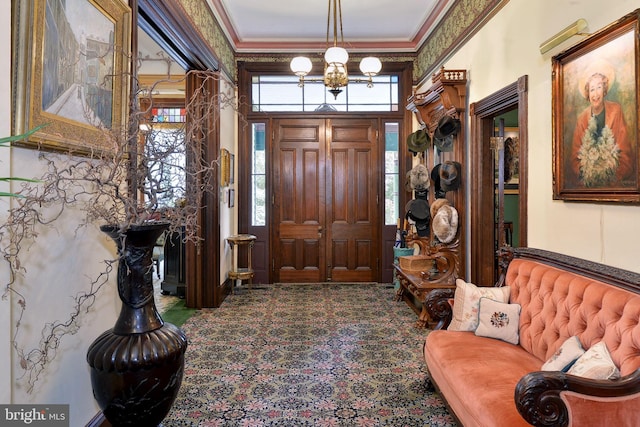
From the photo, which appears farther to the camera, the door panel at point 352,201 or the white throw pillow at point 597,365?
the door panel at point 352,201

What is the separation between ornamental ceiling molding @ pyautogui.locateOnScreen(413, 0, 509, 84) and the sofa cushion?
272cm

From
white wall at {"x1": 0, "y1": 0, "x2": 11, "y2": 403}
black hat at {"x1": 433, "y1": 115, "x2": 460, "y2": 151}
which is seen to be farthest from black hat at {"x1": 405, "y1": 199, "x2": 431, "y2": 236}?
white wall at {"x1": 0, "y1": 0, "x2": 11, "y2": 403}

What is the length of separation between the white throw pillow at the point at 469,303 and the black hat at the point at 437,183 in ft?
6.43

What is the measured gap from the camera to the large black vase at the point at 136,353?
174 centimetres

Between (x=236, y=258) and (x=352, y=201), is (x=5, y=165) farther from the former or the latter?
(x=352, y=201)

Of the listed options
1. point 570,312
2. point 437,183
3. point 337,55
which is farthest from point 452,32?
point 570,312

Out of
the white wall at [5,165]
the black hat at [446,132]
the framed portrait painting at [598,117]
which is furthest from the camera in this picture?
the black hat at [446,132]

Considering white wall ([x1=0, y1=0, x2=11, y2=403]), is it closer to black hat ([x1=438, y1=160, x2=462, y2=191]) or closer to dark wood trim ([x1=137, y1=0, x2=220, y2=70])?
dark wood trim ([x1=137, y1=0, x2=220, y2=70])

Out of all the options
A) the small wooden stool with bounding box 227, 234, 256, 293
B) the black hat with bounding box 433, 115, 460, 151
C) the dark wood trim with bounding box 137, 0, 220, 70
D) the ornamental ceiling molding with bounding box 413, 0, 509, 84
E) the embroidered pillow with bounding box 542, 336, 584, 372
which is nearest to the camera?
the embroidered pillow with bounding box 542, 336, 584, 372

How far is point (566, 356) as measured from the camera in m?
1.89

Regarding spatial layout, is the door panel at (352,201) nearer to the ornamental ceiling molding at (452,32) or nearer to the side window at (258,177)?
the side window at (258,177)

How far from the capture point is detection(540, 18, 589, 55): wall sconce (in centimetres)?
227

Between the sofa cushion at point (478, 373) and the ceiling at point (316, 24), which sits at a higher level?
the ceiling at point (316, 24)

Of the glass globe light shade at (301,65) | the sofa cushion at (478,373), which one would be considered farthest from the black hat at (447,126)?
the sofa cushion at (478,373)
